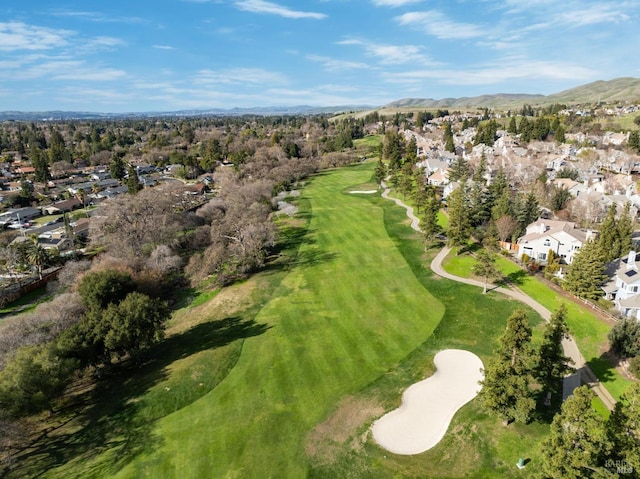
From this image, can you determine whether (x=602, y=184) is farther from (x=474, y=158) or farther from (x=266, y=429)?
(x=266, y=429)

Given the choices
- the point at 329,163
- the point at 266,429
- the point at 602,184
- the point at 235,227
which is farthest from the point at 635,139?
the point at 266,429

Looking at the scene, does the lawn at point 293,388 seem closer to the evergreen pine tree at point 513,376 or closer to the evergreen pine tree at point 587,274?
the evergreen pine tree at point 513,376

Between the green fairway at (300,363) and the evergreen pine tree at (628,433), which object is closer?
the evergreen pine tree at (628,433)

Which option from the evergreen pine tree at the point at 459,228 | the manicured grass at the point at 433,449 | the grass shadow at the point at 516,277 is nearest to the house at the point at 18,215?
the evergreen pine tree at the point at 459,228

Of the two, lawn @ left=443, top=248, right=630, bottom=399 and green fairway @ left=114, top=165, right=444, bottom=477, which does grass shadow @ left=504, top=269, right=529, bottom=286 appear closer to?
lawn @ left=443, top=248, right=630, bottom=399

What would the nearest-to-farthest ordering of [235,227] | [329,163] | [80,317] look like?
[80,317] < [235,227] < [329,163]

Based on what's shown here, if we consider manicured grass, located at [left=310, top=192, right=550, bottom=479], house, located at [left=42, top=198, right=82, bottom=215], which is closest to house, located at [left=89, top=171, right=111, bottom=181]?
house, located at [left=42, top=198, right=82, bottom=215]
